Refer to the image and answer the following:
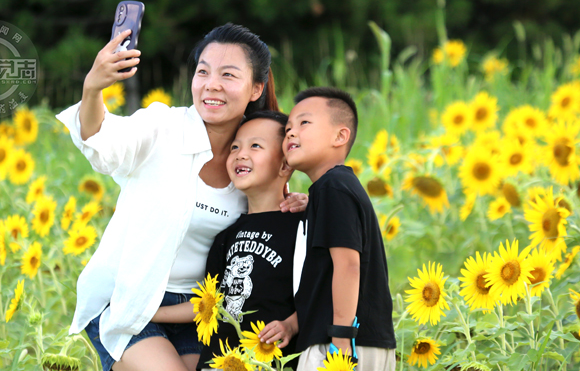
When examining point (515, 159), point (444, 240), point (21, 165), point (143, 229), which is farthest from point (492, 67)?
point (143, 229)

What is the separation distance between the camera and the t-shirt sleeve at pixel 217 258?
6.33 feet

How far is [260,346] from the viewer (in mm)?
1671

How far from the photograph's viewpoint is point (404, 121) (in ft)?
13.1

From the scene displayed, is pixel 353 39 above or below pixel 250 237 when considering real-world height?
above

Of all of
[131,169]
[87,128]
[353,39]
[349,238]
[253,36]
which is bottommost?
[349,238]

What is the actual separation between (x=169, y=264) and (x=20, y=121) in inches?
92.1

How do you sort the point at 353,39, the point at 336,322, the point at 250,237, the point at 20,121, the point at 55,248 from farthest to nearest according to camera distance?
1. the point at 353,39
2. the point at 20,121
3. the point at 55,248
4. the point at 250,237
5. the point at 336,322

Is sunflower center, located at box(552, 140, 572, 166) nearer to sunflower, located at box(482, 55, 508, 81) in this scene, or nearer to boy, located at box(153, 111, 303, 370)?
boy, located at box(153, 111, 303, 370)

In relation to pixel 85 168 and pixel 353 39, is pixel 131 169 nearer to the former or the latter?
pixel 85 168

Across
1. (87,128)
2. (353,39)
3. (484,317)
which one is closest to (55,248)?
(87,128)

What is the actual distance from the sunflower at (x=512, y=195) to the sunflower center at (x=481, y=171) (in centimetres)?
17

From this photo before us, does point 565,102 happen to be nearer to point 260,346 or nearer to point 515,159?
point 515,159

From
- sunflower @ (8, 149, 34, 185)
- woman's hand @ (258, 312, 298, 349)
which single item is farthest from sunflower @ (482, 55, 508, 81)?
woman's hand @ (258, 312, 298, 349)

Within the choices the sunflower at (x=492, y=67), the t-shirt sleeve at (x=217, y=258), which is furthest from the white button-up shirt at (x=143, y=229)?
the sunflower at (x=492, y=67)
